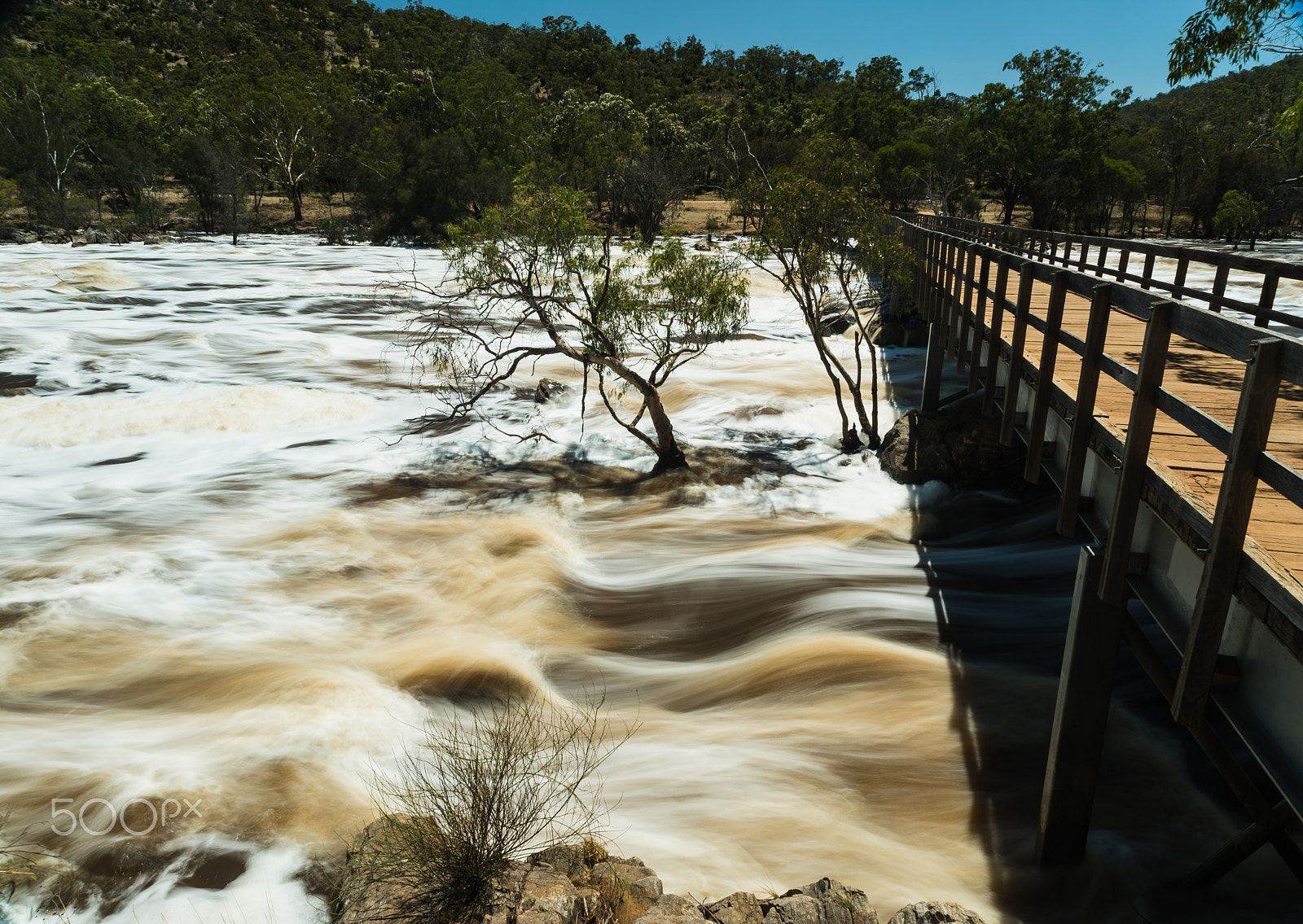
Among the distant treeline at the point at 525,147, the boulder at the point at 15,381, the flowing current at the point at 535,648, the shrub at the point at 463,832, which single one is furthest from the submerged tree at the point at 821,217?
the distant treeline at the point at 525,147

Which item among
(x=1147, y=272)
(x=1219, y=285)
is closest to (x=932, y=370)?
(x=1147, y=272)

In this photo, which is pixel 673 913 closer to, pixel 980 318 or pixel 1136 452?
pixel 1136 452

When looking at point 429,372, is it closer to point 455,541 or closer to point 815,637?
point 455,541

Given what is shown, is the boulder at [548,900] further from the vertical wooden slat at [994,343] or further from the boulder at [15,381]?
the boulder at [15,381]

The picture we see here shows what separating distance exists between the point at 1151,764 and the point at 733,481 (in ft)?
30.1

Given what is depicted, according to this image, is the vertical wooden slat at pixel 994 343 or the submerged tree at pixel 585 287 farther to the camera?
the submerged tree at pixel 585 287

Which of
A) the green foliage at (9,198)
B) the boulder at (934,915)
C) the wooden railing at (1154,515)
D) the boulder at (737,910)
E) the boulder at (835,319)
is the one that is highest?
the green foliage at (9,198)

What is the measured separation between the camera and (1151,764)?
7.70 metres

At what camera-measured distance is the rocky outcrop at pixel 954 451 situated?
14.4 meters

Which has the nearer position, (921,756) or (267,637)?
(921,756)

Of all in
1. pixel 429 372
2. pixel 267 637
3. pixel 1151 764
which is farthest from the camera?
pixel 429 372

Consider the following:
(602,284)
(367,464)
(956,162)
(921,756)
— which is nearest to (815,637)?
(921,756)

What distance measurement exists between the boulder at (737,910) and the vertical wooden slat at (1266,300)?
6232 millimetres

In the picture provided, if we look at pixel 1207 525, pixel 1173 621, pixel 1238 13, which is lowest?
pixel 1173 621
